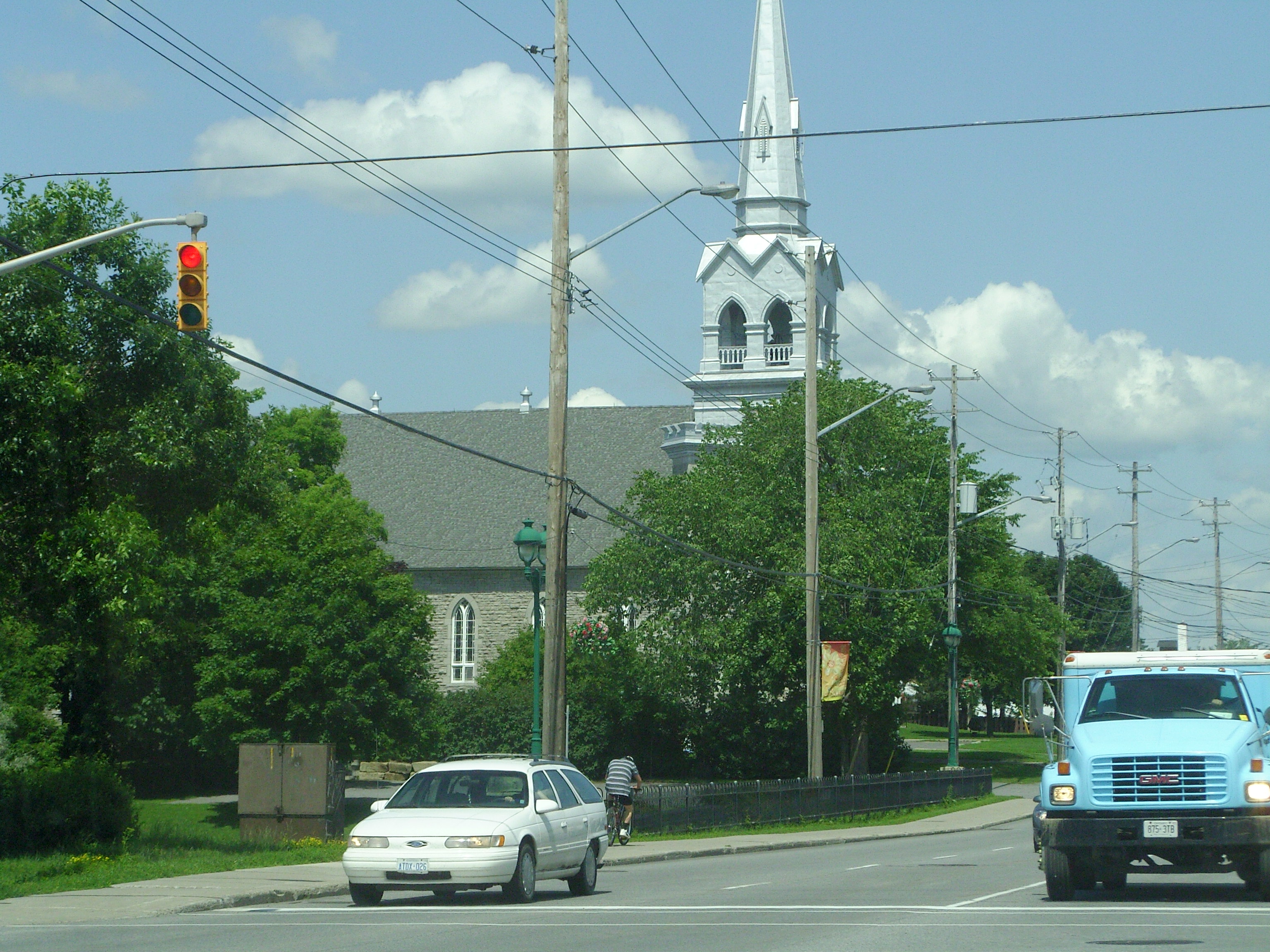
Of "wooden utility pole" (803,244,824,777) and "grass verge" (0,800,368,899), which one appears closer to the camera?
"grass verge" (0,800,368,899)

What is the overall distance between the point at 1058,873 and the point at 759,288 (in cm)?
5469

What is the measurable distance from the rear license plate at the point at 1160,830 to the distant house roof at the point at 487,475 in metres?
54.3

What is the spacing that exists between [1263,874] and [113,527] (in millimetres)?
16864

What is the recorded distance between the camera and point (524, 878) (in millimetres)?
15992

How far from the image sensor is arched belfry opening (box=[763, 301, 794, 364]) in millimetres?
68562

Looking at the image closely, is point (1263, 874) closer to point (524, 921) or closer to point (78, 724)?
point (524, 921)

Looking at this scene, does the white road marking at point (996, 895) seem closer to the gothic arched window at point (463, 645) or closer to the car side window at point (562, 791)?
the car side window at point (562, 791)

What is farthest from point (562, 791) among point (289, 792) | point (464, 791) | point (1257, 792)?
point (289, 792)

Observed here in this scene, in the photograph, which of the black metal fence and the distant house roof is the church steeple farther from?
the black metal fence

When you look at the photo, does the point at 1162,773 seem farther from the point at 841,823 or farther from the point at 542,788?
the point at 841,823

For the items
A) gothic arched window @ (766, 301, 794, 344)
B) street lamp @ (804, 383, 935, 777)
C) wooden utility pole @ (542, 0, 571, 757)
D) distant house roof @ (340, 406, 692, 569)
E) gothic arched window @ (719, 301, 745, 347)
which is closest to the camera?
wooden utility pole @ (542, 0, 571, 757)

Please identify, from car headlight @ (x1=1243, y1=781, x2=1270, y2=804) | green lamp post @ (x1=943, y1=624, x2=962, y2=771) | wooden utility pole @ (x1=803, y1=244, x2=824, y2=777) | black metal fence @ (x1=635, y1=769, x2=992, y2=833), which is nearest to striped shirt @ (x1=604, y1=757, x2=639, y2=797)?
black metal fence @ (x1=635, y1=769, x2=992, y2=833)

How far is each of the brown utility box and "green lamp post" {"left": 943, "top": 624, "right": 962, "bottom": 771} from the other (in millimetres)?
23983

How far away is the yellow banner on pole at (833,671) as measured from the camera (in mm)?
37406
